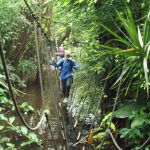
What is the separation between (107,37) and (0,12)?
11.4ft

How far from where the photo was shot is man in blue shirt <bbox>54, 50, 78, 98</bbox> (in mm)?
5652

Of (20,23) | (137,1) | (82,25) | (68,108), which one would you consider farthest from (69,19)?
(20,23)

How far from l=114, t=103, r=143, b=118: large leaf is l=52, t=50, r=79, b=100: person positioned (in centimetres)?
247

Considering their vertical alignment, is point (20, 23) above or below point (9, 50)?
above

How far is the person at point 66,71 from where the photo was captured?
5.65 meters

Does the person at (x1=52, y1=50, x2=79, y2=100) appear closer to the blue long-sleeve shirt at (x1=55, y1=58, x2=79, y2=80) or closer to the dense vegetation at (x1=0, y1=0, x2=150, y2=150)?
the blue long-sleeve shirt at (x1=55, y1=58, x2=79, y2=80)

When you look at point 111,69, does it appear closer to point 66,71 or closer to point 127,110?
point 127,110

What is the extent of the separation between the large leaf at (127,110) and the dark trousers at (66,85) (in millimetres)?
2586

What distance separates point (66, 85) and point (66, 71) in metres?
0.20

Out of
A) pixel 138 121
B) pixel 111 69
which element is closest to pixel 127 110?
pixel 138 121

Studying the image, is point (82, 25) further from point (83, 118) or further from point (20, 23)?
point (20, 23)

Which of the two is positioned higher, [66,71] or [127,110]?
[127,110]

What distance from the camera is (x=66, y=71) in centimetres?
574

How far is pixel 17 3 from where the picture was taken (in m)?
6.94
